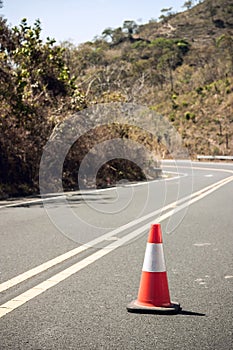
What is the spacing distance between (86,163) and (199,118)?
2124 inches

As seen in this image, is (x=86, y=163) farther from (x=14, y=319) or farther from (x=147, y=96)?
(x=147, y=96)

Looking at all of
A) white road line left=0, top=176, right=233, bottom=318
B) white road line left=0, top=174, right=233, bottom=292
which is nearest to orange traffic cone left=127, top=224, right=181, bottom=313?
white road line left=0, top=176, right=233, bottom=318

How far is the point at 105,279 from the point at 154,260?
114cm

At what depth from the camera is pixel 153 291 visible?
5320 mm

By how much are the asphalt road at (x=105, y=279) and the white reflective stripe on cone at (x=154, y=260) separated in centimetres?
37

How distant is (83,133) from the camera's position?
77.4 ft

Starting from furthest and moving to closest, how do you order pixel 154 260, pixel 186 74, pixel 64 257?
pixel 186 74 < pixel 64 257 < pixel 154 260

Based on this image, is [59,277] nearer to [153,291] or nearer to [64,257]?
[64,257]

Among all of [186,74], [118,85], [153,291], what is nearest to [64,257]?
[153,291]

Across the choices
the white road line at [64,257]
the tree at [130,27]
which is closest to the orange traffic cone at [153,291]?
the white road line at [64,257]

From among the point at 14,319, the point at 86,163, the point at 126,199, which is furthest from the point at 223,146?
the point at 14,319

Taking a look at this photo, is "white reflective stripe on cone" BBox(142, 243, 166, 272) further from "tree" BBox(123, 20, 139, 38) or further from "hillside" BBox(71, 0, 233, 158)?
"tree" BBox(123, 20, 139, 38)

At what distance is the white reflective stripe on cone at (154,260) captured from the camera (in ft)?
18.0

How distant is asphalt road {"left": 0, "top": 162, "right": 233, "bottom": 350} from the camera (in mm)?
4578
